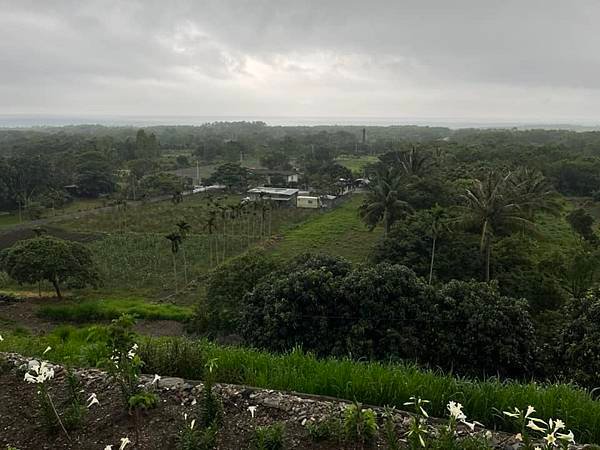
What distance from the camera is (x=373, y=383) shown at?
5.12m

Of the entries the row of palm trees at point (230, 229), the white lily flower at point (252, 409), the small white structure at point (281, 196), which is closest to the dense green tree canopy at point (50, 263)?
the row of palm trees at point (230, 229)

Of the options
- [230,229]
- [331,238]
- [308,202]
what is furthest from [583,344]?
[308,202]

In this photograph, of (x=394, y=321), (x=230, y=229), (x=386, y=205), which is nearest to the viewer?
(x=394, y=321)

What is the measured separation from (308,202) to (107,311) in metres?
28.2

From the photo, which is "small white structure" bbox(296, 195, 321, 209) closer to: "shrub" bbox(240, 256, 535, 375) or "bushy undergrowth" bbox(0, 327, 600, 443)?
"shrub" bbox(240, 256, 535, 375)

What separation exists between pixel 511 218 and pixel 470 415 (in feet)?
50.1

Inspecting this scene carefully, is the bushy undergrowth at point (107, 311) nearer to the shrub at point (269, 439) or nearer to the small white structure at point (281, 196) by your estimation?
the shrub at point (269, 439)

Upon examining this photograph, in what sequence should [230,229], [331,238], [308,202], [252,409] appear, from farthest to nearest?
[308,202] → [230,229] → [331,238] → [252,409]

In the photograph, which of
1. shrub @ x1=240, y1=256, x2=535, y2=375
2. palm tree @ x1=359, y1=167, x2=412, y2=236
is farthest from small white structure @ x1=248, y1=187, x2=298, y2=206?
shrub @ x1=240, y1=256, x2=535, y2=375

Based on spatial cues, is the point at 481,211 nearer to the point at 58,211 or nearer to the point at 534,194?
the point at 534,194

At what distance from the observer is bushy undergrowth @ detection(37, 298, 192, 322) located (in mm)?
18312

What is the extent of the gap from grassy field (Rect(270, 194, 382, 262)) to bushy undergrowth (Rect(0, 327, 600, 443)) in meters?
19.5

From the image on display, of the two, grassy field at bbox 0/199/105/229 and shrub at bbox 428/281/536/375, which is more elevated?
shrub at bbox 428/281/536/375

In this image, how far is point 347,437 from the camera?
163 inches
